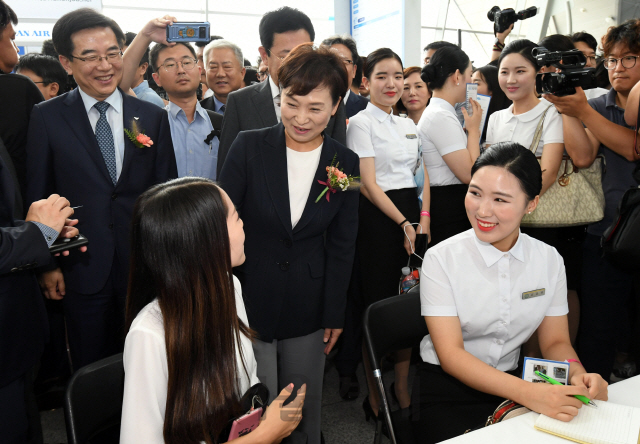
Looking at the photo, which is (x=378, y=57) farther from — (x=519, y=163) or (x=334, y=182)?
(x=519, y=163)

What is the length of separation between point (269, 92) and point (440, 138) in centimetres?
95

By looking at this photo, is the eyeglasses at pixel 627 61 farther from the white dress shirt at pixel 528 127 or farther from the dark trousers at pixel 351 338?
the dark trousers at pixel 351 338

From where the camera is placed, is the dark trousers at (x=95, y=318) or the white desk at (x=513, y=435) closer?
the white desk at (x=513, y=435)

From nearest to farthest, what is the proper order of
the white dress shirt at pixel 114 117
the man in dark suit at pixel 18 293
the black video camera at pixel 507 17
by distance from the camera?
1. the man in dark suit at pixel 18 293
2. the white dress shirt at pixel 114 117
3. the black video camera at pixel 507 17

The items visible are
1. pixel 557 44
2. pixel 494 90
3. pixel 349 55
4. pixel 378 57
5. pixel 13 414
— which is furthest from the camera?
pixel 494 90

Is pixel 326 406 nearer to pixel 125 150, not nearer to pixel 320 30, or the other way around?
pixel 125 150

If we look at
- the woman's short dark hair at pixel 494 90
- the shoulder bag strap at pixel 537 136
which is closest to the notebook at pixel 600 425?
the shoulder bag strap at pixel 537 136

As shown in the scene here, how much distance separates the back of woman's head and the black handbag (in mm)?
1569

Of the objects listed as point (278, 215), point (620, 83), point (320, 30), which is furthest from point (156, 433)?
point (320, 30)

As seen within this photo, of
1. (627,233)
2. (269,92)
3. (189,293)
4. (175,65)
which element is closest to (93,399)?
(189,293)

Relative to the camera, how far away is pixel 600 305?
2262 millimetres

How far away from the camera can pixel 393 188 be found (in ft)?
7.98

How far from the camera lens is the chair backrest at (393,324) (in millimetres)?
1600

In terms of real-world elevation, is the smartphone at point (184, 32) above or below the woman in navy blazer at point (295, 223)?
above
